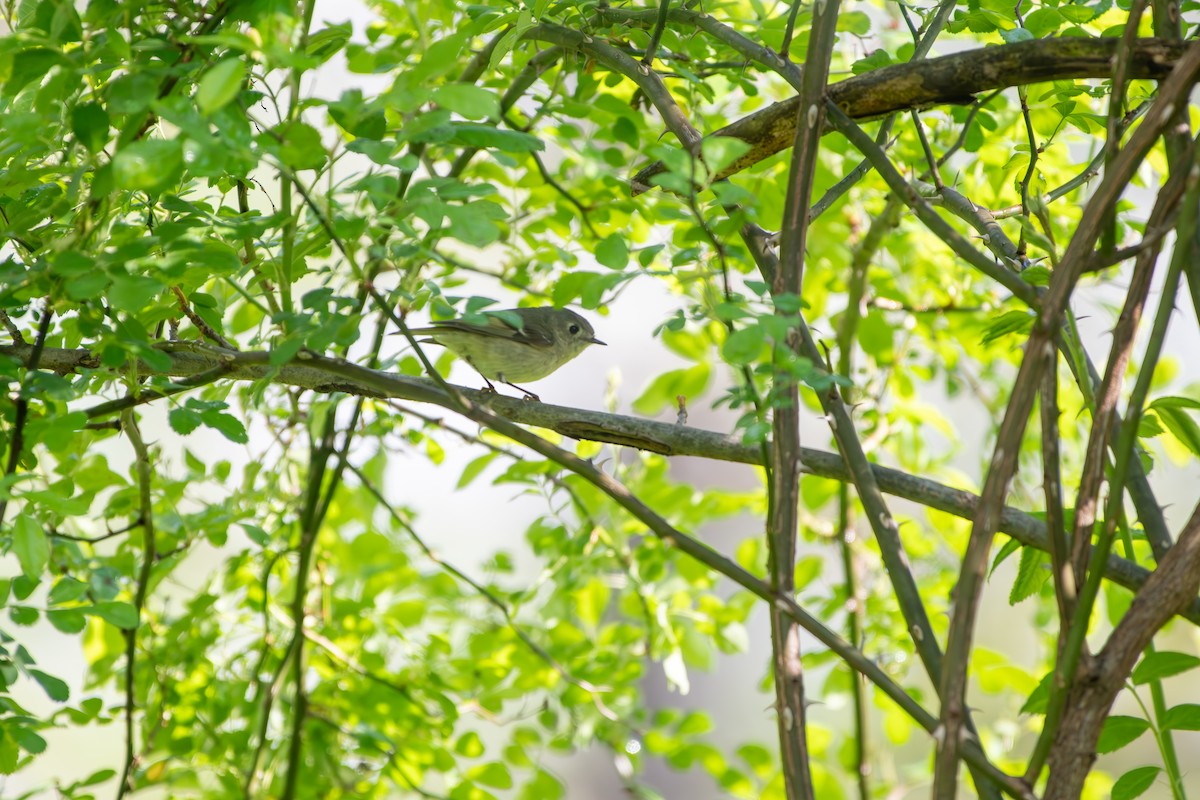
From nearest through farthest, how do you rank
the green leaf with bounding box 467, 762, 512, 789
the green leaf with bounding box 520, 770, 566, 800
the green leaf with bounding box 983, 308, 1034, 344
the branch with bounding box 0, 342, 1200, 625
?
the branch with bounding box 0, 342, 1200, 625, the green leaf with bounding box 983, 308, 1034, 344, the green leaf with bounding box 467, 762, 512, 789, the green leaf with bounding box 520, 770, 566, 800

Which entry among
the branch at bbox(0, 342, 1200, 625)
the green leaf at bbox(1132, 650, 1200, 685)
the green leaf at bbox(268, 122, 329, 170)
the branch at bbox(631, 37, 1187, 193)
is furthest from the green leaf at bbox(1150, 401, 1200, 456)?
the green leaf at bbox(268, 122, 329, 170)

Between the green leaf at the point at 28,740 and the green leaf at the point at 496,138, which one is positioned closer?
the green leaf at the point at 496,138

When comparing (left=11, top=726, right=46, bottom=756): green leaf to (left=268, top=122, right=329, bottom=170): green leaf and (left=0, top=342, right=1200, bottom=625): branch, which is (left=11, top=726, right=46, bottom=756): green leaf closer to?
(left=0, top=342, right=1200, bottom=625): branch

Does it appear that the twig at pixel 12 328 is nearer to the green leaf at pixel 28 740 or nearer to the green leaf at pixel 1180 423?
the green leaf at pixel 28 740

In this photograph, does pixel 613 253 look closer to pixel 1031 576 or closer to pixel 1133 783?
pixel 1031 576

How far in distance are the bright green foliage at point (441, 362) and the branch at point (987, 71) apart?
22 centimetres

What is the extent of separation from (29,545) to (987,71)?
1.36 metres

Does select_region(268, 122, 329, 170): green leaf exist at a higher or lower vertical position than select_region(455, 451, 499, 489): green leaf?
lower

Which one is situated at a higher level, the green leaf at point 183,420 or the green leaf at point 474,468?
the green leaf at point 474,468

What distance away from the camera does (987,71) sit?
4.62 ft

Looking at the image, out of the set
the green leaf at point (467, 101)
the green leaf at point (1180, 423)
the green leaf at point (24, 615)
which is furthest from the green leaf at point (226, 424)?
the green leaf at point (1180, 423)

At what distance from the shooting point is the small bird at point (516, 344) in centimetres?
347

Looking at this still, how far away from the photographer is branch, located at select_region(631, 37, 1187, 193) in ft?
4.36

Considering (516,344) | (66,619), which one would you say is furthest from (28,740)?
(516,344)
